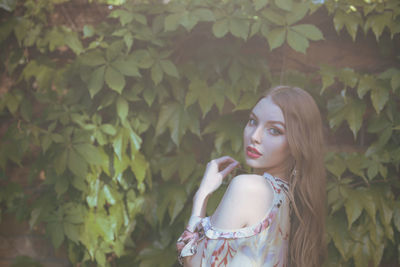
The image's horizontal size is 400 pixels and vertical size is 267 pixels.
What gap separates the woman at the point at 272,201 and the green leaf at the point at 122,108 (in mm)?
740

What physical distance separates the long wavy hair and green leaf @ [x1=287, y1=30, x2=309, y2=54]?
1.72ft

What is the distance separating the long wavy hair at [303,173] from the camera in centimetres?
74

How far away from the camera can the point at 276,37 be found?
130 centimetres

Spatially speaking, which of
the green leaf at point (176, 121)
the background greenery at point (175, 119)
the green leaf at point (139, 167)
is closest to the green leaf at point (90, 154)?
the background greenery at point (175, 119)

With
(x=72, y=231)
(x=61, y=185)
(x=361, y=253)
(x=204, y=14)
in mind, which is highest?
(x=204, y=14)

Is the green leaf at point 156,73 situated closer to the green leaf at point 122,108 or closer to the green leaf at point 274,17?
the green leaf at point 122,108

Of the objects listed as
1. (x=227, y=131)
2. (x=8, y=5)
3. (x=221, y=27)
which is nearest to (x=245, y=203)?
(x=227, y=131)

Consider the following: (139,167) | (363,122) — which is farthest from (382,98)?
(139,167)

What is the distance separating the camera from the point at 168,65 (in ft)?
4.68

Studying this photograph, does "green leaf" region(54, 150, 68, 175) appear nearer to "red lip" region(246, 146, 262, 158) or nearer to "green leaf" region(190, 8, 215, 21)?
"green leaf" region(190, 8, 215, 21)

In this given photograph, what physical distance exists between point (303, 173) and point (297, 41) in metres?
0.64

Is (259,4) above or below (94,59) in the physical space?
above

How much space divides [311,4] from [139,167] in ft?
3.00

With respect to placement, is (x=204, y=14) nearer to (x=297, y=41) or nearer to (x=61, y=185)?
(x=297, y=41)
